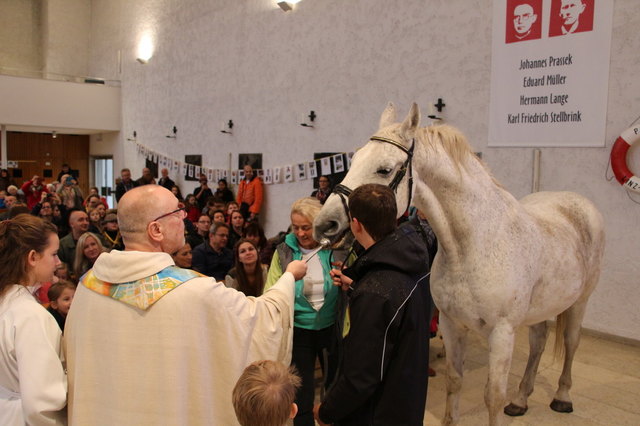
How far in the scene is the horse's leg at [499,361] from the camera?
107 inches

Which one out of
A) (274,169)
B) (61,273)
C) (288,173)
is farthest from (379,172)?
(274,169)

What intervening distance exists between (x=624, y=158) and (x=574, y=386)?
2550 mm

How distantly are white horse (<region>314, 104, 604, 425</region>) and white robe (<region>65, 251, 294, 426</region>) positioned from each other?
83cm

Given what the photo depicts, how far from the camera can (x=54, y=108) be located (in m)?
15.0

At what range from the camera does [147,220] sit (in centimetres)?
170

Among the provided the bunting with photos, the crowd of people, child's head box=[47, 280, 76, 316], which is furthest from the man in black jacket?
the bunting with photos

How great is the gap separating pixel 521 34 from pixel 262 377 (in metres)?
5.90

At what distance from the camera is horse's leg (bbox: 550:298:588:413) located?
3.66 meters

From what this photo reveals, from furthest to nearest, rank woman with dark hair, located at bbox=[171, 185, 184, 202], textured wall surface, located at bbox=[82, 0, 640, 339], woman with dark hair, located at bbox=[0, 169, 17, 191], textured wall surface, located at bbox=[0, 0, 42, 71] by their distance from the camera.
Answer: textured wall surface, located at bbox=[0, 0, 42, 71], woman with dark hair, located at bbox=[0, 169, 17, 191], woman with dark hair, located at bbox=[171, 185, 184, 202], textured wall surface, located at bbox=[82, 0, 640, 339]

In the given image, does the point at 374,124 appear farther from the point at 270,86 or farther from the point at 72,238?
the point at 72,238

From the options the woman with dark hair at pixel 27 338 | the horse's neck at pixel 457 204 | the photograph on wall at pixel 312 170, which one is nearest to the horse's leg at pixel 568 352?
the horse's neck at pixel 457 204

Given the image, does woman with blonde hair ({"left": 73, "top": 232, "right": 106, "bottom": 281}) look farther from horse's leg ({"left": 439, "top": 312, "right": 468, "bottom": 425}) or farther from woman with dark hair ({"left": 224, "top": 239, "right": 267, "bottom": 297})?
horse's leg ({"left": 439, "top": 312, "right": 468, "bottom": 425})

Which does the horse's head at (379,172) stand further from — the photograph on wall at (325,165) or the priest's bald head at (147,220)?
the photograph on wall at (325,165)

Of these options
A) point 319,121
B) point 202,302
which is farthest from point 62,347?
point 319,121
